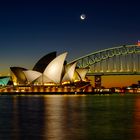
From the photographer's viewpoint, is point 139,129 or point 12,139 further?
point 139,129

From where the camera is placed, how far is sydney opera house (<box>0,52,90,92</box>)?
431 feet

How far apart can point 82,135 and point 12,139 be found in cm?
436

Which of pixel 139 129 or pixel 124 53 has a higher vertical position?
pixel 124 53

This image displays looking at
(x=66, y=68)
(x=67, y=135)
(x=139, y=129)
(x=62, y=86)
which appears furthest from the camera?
(x=62, y=86)

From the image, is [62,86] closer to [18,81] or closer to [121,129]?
[18,81]

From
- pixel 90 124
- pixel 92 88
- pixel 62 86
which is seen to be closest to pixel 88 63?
pixel 92 88

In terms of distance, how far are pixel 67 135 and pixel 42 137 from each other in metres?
1.66

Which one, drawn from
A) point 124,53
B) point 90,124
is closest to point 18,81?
point 124,53

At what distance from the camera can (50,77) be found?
456 ft

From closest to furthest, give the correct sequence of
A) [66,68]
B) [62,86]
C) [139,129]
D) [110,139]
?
[110,139] < [139,129] < [66,68] < [62,86]

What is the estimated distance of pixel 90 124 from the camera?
111 ft

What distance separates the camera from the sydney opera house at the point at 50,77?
13125 cm

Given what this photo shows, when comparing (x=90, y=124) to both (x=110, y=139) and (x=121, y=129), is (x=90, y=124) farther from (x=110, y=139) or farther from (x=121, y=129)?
(x=110, y=139)

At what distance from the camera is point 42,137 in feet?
87.1
